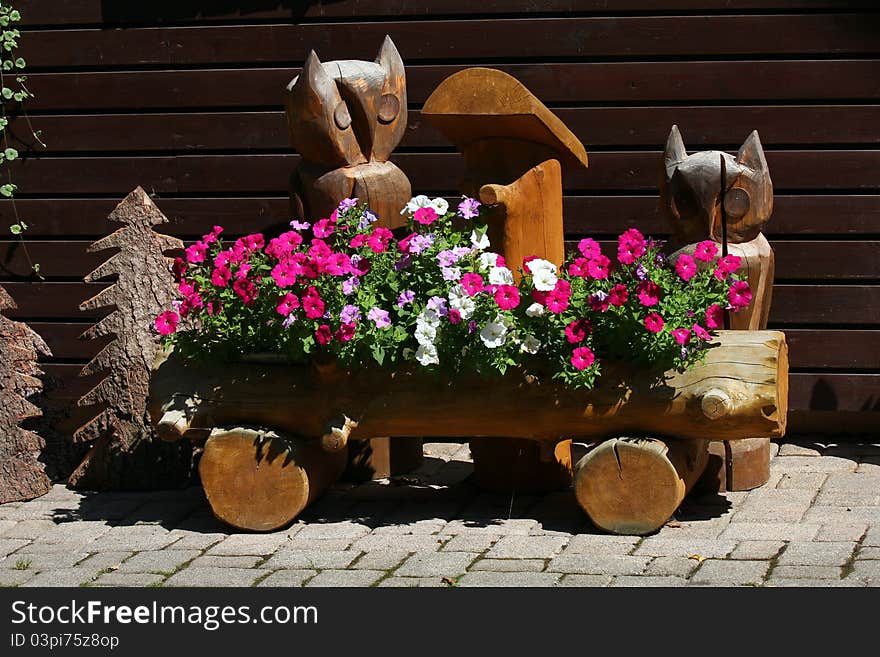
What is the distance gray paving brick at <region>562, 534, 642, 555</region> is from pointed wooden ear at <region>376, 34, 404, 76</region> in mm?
2286

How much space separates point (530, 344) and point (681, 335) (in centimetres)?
61

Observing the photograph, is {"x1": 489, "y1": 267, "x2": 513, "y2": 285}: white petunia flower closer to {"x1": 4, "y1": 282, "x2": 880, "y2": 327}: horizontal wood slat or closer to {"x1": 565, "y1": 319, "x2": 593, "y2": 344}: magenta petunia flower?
{"x1": 565, "y1": 319, "x2": 593, "y2": 344}: magenta petunia flower

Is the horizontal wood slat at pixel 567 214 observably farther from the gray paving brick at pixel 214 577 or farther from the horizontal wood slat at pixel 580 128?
the gray paving brick at pixel 214 577

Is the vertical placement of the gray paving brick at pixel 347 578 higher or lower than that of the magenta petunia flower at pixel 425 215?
lower

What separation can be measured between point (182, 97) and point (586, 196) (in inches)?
86.8

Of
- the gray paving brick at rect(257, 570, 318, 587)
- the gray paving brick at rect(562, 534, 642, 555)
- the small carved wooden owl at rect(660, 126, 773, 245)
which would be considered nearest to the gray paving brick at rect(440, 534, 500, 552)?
the gray paving brick at rect(562, 534, 642, 555)

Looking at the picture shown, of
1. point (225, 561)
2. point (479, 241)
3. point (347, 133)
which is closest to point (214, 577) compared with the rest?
point (225, 561)

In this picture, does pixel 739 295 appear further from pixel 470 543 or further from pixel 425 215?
pixel 470 543

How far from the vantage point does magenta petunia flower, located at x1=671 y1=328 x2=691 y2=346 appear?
5.75m

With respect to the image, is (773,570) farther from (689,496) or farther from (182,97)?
(182,97)

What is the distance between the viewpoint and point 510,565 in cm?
557

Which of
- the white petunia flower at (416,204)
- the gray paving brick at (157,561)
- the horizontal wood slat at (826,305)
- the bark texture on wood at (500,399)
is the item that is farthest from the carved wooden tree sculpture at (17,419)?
the horizontal wood slat at (826,305)

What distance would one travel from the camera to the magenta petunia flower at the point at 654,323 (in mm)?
5746

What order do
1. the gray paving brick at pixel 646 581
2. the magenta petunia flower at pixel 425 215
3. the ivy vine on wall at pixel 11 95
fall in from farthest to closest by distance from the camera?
the ivy vine on wall at pixel 11 95, the magenta petunia flower at pixel 425 215, the gray paving brick at pixel 646 581
